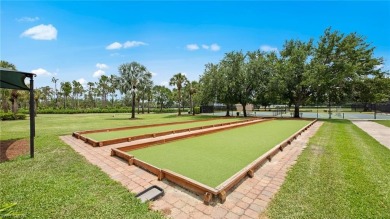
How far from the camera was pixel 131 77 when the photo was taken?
21.7 meters

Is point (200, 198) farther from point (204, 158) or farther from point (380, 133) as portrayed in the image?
point (380, 133)

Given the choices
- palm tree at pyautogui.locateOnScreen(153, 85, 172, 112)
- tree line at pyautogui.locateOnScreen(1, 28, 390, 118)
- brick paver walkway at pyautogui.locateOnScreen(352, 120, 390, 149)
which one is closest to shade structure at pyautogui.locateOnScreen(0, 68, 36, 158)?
brick paver walkway at pyautogui.locateOnScreen(352, 120, 390, 149)

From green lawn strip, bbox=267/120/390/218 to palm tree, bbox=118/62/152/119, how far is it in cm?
1969

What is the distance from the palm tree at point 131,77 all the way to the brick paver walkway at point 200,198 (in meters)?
17.8

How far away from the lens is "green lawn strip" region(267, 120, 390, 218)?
99.9 inches

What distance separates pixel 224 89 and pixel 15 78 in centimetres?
1773

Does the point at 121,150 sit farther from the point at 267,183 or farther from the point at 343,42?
the point at 343,42

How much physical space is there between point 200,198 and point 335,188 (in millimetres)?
2308

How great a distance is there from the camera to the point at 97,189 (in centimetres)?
320

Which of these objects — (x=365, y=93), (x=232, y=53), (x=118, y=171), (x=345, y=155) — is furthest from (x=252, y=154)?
(x=365, y=93)

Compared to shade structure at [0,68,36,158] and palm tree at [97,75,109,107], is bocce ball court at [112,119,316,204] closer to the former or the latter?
shade structure at [0,68,36,158]

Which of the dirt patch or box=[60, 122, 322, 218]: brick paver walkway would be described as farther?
the dirt patch

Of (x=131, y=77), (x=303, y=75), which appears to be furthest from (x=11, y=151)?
(x=303, y=75)

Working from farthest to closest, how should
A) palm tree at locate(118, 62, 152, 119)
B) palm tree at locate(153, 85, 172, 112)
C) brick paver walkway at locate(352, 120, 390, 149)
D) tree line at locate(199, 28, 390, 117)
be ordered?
1. palm tree at locate(153, 85, 172, 112)
2. palm tree at locate(118, 62, 152, 119)
3. tree line at locate(199, 28, 390, 117)
4. brick paver walkway at locate(352, 120, 390, 149)
